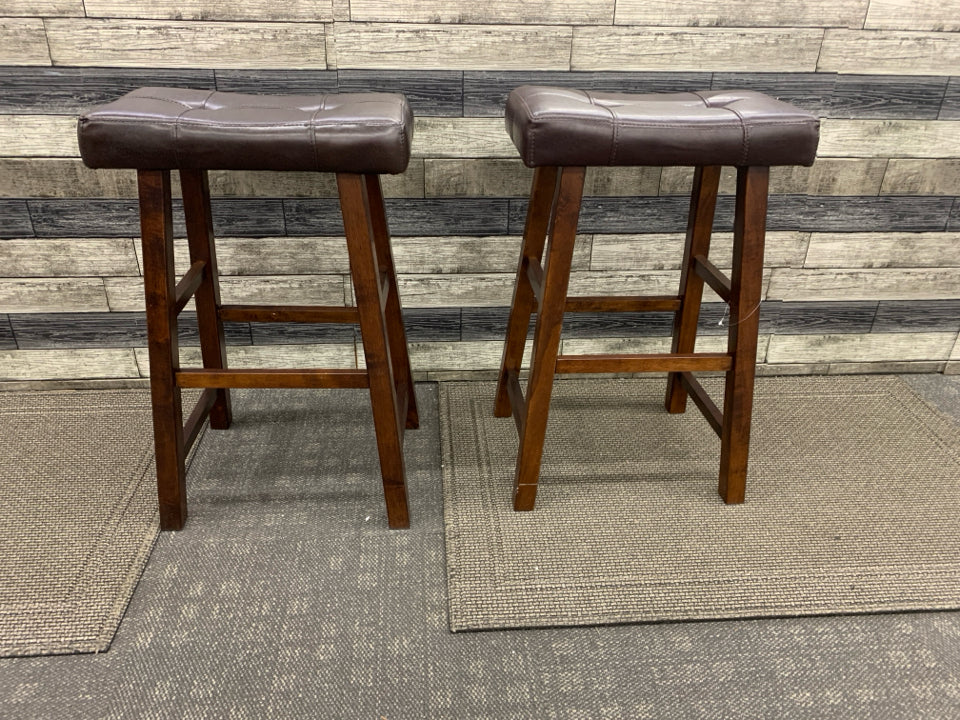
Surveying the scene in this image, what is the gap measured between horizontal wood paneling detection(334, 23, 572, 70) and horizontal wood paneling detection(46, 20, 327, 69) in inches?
3.0

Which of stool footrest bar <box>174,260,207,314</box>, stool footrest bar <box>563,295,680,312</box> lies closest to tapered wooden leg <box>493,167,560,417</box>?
stool footrest bar <box>563,295,680,312</box>

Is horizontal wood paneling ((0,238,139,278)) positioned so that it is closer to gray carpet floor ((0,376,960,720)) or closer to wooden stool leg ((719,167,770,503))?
gray carpet floor ((0,376,960,720))

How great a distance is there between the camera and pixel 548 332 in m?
1.31

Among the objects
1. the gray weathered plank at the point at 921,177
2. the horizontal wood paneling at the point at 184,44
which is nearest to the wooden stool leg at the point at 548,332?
the horizontal wood paneling at the point at 184,44

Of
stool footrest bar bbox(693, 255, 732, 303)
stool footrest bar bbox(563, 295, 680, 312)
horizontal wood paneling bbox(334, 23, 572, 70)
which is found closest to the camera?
stool footrest bar bbox(693, 255, 732, 303)

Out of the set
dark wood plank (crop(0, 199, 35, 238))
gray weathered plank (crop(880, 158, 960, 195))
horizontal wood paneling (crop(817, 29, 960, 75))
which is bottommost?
dark wood plank (crop(0, 199, 35, 238))

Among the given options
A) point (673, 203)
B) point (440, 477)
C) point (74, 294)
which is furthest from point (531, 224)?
point (74, 294)

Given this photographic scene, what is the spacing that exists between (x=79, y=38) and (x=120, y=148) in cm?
60

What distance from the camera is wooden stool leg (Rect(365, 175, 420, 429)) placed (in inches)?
57.3

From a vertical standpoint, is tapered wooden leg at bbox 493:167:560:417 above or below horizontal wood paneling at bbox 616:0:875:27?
below

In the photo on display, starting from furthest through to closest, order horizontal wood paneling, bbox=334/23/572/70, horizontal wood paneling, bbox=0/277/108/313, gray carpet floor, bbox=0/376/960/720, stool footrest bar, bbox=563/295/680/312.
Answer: horizontal wood paneling, bbox=0/277/108/313
stool footrest bar, bbox=563/295/680/312
horizontal wood paneling, bbox=334/23/572/70
gray carpet floor, bbox=0/376/960/720

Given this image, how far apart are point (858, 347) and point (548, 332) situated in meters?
1.18

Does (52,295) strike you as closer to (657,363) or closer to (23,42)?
(23,42)

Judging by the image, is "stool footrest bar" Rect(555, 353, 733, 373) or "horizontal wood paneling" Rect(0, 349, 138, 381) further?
"horizontal wood paneling" Rect(0, 349, 138, 381)
